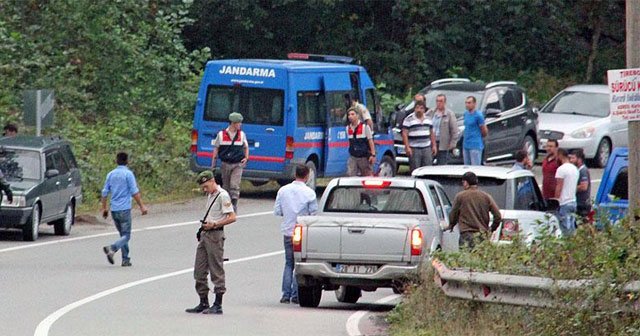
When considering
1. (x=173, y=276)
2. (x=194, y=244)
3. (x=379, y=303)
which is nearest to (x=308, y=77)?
(x=194, y=244)

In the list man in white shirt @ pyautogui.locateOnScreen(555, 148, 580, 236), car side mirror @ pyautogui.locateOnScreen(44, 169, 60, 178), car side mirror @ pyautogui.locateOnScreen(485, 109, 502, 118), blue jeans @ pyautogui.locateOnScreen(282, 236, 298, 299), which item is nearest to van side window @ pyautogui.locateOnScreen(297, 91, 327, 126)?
car side mirror @ pyautogui.locateOnScreen(485, 109, 502, 118)

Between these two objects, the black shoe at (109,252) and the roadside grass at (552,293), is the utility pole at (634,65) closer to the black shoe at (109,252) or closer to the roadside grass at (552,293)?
the roadside grass at (552,293)

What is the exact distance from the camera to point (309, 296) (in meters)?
18.8

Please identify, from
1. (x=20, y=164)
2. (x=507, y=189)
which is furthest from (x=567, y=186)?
(x=20, y=164)

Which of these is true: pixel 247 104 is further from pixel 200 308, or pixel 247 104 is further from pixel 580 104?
pixel 200 308

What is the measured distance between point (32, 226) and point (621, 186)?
9.37 metres

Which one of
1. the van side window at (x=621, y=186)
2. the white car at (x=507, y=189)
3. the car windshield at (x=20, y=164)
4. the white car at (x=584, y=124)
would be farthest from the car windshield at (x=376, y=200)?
the white car at (x=584, y=124)

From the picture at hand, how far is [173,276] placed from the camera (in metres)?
21.7

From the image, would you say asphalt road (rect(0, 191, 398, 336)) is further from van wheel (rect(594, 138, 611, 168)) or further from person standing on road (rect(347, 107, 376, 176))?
van wheel (rect(594, 138, 611, 168))

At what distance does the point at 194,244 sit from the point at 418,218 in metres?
7.87

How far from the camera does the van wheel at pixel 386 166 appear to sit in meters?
32.0

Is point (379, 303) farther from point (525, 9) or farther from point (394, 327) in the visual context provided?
point (525, 9)

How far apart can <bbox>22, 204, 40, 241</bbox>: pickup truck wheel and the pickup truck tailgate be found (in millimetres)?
8065

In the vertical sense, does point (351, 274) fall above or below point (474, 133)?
below
